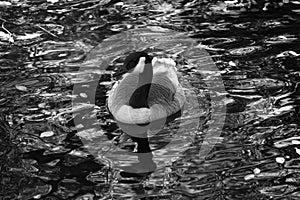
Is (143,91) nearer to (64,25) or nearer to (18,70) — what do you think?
(18,70)

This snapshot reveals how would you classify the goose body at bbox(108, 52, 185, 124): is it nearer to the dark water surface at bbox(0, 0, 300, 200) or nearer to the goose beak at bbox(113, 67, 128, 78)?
the dark water surface at bbox(0, 0, 300, 200)

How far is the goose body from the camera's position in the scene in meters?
9.18

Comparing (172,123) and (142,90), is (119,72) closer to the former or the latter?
(142,90)

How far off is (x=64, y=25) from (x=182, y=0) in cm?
263

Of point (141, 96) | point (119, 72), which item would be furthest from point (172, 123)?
point (119, 72)

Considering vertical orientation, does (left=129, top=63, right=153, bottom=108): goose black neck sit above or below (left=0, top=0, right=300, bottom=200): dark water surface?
above

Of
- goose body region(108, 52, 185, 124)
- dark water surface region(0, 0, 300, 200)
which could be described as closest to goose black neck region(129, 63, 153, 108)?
goose body region(108, 52, 185, 124)

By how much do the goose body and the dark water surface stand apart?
0.21 metres

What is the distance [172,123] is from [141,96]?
0.62 m

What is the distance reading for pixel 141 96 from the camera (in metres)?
9.31

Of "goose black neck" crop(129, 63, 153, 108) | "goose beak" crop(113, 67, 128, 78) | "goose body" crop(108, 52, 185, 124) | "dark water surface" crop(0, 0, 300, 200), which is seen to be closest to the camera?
"dark water surface" crop(0, 0, 300, 200)

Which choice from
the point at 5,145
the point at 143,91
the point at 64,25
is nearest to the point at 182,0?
the point at 64,25

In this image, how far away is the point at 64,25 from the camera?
12188mm

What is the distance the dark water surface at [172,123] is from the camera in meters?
7.68
